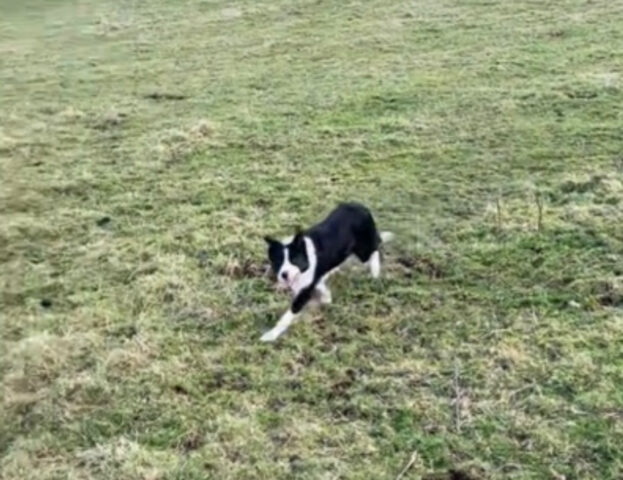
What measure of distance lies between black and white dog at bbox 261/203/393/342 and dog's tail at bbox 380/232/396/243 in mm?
320

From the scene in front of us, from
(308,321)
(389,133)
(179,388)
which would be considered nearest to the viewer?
(179,388)

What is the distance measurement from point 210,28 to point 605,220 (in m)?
10.2

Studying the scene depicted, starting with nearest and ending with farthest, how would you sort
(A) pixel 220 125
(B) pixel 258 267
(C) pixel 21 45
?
(B) pixel 258 267, (A) pixel 220 125, (C) pixel 21 45

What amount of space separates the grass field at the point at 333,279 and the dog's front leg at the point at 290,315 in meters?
0.06

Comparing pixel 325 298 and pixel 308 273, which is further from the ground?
pixel 308 273

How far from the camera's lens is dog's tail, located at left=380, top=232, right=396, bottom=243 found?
6.02 meters

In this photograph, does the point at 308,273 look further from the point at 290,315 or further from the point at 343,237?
the point at 343,237

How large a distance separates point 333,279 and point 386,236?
2.19 feet

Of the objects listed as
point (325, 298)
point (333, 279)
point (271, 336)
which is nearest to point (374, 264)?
point (333, 279)

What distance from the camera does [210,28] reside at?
1492cm

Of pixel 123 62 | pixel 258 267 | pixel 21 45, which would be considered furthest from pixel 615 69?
pixel 21 45

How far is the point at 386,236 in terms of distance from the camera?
6.07 metres

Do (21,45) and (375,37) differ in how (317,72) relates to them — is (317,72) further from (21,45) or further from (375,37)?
(21,45)

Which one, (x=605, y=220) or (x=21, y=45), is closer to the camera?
(x=605, y=220)
